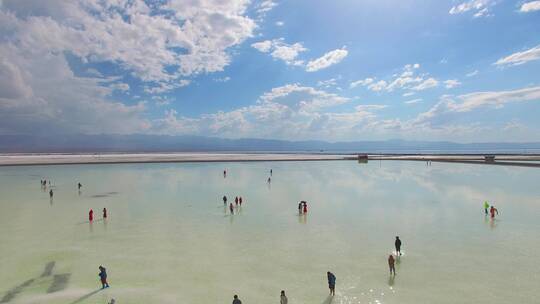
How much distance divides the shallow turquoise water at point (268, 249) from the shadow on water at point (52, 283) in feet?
0.28

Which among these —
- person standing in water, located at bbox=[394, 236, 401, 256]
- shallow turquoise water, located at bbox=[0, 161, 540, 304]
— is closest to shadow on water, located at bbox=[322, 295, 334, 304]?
shallow turquoise water, located at bbox=[0, 161, 540, 304]

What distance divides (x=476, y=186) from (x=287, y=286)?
43.1 metres

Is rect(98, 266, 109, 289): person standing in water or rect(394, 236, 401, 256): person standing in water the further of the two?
rect(394, 236, 401, 256): person standing in water

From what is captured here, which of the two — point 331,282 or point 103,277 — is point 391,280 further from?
point 103,277

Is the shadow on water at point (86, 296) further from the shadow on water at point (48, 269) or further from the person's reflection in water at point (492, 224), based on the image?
the person's reflection in water at point (492, 224)

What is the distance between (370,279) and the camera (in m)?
16.1

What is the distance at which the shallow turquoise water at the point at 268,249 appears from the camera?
15.0 meters

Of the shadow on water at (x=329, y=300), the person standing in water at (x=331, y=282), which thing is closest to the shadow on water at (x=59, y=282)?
the shadow on water at (x=329, y=300)

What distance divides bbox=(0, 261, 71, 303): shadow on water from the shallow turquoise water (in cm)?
9

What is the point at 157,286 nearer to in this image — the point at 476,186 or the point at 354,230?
the point at 354,230

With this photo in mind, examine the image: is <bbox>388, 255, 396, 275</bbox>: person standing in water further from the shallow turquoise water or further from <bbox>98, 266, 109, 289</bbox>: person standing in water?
<bbox>98, 266, 109, 289</bbox>: person standing in water

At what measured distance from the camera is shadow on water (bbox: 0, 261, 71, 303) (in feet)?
47.9

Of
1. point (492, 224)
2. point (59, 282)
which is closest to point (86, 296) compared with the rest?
point (59, 282)

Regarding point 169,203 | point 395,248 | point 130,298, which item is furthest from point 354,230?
point 169,203
